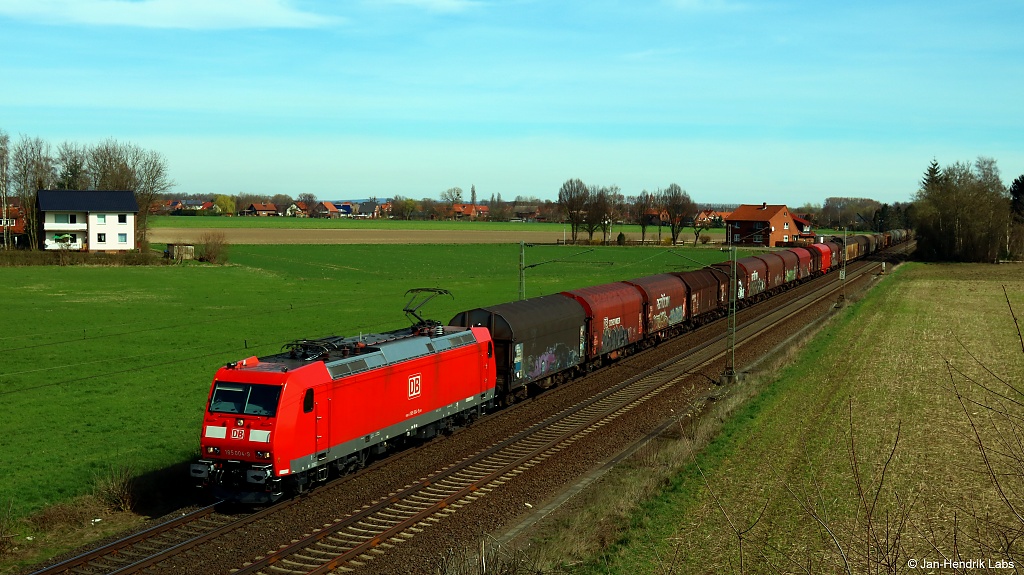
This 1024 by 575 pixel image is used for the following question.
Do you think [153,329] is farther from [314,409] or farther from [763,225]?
[763,225]

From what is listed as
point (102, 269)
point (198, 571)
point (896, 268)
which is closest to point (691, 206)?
point (896, 268)

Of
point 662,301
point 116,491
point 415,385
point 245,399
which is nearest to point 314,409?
point 245,399

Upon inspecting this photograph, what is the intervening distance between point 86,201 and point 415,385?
84.7 metres

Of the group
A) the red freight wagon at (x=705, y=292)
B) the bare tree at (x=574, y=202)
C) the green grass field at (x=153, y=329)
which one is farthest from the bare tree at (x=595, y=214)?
the red freight wagon at (x=705, y=292)

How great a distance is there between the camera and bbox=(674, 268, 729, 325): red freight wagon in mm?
50312

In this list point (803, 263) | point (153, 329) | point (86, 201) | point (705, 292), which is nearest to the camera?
point (153, 329)

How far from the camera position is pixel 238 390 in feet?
66.5

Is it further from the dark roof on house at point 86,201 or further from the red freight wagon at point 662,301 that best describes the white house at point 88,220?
the red freight wagon at point 662,301

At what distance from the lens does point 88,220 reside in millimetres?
93875

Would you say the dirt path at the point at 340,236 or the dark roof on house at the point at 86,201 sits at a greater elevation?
the dark roof on house at the point at 86,201

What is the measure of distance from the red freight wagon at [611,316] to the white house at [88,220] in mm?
74283

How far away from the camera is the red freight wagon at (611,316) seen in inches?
1452

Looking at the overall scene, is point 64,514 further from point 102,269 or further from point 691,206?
point 691,206

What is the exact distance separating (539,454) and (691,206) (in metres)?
149
